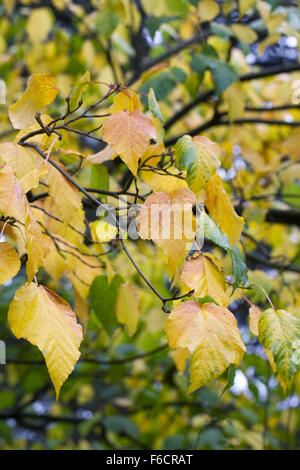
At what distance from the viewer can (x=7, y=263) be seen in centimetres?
64

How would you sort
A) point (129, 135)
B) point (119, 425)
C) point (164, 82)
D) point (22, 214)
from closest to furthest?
point (22, 214), point (129, 135), point (164, 82), point (119, 425)

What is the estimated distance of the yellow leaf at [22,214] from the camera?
599mm

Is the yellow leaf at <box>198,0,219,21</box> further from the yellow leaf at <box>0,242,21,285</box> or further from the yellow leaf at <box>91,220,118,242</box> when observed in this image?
the yellow leaf at <box>0,242,21,285</box>

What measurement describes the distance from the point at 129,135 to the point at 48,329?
1.03 ft

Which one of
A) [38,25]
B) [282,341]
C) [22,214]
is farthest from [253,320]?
[38,25]

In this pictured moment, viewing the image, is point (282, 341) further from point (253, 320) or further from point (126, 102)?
point (126, 102)

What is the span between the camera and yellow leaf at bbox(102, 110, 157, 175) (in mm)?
708

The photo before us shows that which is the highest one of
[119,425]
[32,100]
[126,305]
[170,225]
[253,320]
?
[32,100]

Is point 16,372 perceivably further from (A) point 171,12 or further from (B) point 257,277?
(A) point 171,12

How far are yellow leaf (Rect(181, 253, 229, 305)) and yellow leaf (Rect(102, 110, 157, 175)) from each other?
17cm

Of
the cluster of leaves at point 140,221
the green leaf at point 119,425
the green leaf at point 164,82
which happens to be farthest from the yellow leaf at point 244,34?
the green leaf at point 119,425

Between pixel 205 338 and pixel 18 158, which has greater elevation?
pixel 18 158

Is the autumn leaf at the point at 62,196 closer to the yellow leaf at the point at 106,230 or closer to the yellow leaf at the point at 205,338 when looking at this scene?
the yellow leaf at the point at 106,230

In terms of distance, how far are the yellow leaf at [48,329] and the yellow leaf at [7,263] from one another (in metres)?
0.03
